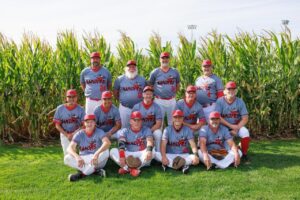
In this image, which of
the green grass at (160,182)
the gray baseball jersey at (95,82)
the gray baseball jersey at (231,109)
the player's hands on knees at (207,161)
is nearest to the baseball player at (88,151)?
the green grass at (160,182)

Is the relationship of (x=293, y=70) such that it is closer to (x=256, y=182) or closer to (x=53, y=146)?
(x=256, y=182)

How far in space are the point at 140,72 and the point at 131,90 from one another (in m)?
1.86

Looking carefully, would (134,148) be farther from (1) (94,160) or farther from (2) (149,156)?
(1) (94,160)

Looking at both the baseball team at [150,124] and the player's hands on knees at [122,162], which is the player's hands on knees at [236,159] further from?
the player's hands on knees at [122,162]

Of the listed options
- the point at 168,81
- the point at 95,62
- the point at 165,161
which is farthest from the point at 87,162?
the point at 168,81

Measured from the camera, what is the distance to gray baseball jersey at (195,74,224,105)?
7.79 m

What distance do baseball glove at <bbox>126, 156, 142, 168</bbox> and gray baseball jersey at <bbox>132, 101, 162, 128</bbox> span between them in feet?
3.16

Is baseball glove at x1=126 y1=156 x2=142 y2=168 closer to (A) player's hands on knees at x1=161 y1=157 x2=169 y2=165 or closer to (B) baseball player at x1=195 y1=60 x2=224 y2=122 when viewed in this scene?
(A) player's hands on knees at x1=161 y1=157 x2=169 y2=165

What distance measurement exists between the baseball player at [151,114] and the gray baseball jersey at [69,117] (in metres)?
1.08

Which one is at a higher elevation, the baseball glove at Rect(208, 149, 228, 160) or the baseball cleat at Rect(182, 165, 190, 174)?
the baseball glove at Rect(208, 149, 228, 160)

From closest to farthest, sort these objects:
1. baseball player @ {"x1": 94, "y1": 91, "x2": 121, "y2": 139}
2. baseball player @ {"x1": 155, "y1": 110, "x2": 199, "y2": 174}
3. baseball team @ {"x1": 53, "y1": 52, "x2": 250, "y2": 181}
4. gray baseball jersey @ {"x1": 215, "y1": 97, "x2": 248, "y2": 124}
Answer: baseball team @ {"x1": 53, "y1": 52, "x2": 250, "y2": 181}
baseball player @ {"x1": 155, "y1": 110, "x2": 199, "y2": 174}
baseball player @ {"x1": 94, "y1": 91, "x2": 121, "y2": 139}
gray baseball jersey @ {"x1": 215, "y1": 97, "x2": 248, "y2": 124}

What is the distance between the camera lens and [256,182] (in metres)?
6.00

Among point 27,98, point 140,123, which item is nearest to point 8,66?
point 27,98

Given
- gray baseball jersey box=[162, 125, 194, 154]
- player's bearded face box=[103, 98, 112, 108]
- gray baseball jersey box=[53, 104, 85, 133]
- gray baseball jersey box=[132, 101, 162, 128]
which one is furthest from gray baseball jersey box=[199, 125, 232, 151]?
gray baseball jersey box=[53, 104, 85, 133]
